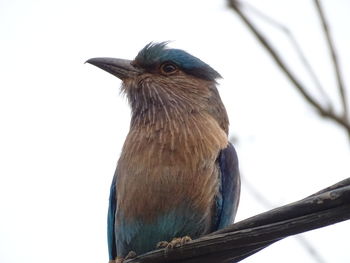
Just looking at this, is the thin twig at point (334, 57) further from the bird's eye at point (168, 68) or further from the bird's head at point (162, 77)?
the bird's eye at point (168, 68)

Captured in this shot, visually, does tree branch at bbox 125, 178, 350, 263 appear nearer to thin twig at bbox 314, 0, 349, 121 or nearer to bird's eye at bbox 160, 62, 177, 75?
thin twig at bbox 314, 0, 349, 121

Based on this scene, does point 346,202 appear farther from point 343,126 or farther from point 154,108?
point 154,108

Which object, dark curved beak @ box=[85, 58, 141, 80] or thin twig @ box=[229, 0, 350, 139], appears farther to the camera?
dark curved beak @ box=[85, 58, 141, 80]

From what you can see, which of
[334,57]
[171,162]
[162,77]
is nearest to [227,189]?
[171,162]

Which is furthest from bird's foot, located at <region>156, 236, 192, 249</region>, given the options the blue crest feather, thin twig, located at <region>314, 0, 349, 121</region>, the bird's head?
the blue crest feather

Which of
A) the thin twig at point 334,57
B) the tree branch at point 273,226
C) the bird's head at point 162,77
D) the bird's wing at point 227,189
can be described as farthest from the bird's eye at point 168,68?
the tree branch at point 273,226

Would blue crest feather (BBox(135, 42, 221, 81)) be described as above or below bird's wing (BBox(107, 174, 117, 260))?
above
